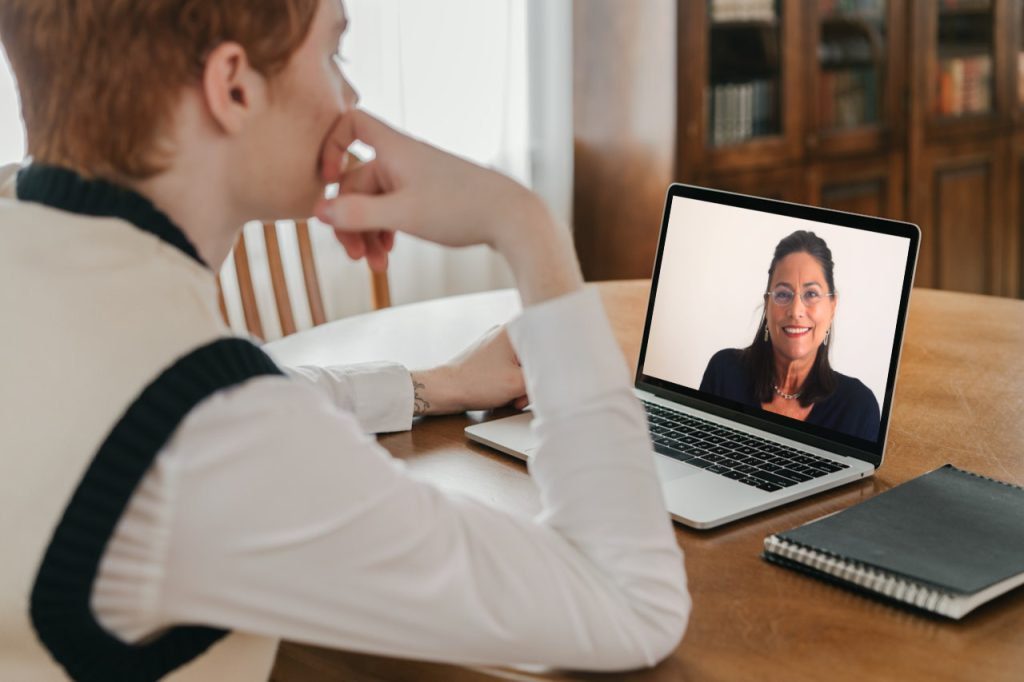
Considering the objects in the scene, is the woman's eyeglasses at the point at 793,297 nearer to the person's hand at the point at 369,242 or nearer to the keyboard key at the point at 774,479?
the keyboard key at the point at 774,479

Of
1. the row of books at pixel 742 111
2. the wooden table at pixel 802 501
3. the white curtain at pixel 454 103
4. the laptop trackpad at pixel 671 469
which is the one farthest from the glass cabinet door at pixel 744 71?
the laptop trackpad at pixel 671 469

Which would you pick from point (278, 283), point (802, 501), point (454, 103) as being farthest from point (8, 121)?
point (802, 501)

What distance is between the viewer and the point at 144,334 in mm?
758

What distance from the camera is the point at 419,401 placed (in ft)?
4.47

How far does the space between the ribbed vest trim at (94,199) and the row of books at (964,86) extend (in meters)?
3.80

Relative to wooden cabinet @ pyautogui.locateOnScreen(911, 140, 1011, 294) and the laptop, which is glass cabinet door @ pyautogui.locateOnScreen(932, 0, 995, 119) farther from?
the laptop

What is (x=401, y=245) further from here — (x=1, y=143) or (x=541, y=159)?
(x=1, y=143)

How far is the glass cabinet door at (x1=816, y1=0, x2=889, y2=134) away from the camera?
12.7 feet

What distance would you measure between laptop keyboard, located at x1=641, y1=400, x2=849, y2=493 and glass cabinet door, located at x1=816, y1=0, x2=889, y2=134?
2809mm

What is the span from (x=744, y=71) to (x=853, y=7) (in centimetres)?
50

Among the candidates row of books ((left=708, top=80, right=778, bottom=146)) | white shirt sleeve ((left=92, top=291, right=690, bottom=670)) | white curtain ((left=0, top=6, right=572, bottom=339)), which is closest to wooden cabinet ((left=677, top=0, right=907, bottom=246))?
row of books ((left=708, top=80, right=778, bottom=146))

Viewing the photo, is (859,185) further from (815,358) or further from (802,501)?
(802,501)

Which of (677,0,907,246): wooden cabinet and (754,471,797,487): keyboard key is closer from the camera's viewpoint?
(754,471,797,487): keyboard key

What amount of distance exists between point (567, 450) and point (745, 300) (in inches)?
19.7
